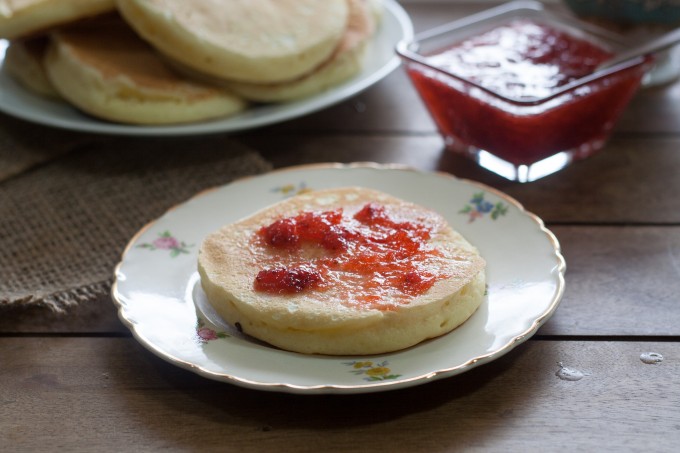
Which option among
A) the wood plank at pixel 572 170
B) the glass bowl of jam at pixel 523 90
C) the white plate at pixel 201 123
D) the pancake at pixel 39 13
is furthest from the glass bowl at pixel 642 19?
the pancake at pixel 39 13

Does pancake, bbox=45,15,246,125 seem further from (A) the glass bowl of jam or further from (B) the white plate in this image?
(A) the glass bowl of jam

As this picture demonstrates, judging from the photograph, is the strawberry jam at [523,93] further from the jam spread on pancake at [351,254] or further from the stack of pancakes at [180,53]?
the jam spread on pancake at [351,254]

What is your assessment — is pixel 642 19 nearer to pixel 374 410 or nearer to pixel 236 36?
pixel 236 36

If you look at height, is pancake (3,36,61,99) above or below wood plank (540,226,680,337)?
above

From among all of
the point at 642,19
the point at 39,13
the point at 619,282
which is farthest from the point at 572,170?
the point at 39,13

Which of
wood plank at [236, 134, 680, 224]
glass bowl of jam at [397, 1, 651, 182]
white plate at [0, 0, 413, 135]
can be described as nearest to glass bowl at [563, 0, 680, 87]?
glass bowl of jam at [397, 1, 651, 182]

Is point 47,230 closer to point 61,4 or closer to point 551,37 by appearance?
point 61,4
